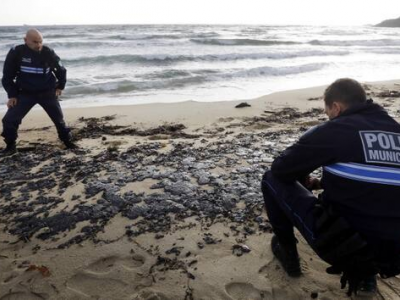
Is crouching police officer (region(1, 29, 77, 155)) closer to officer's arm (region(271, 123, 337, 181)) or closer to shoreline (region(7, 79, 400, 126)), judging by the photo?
Result: shoreline (region(7, 79, 400, 126))

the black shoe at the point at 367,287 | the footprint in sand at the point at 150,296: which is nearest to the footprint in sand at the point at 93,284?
the footprint in sand at the point at 150,296

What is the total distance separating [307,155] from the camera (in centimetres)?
228

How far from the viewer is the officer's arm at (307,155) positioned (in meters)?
2.20

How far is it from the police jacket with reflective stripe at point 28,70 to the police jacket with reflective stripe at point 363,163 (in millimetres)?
4701

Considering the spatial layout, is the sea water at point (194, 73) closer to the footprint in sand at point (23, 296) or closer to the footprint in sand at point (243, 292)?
the footprint in sand at point (23, 296)

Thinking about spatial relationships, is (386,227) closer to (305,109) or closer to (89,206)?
(89,206)

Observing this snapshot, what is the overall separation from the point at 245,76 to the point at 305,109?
627 cm

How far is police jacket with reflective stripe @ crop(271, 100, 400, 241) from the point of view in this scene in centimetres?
211

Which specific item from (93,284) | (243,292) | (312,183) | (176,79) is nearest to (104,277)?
(93,284)

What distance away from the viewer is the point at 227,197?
392cm

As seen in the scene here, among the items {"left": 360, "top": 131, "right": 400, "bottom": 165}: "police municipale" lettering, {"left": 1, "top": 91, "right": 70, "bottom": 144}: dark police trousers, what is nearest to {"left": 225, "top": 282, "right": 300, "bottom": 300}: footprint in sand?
{"left": 360, "top": 131, "right": 400, "bottom": 165}: "police municipale" lettering

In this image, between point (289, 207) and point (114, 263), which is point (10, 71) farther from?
point (289, 207)

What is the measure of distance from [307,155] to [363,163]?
0.33 m

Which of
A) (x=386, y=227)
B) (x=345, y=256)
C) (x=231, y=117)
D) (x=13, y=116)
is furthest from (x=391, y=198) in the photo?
(x=231, y=117)
